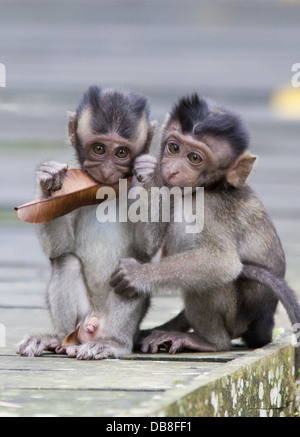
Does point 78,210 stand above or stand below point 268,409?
above

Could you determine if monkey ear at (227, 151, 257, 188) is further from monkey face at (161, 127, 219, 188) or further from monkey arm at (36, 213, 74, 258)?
monkey arm at (36, 213, 74, 258)

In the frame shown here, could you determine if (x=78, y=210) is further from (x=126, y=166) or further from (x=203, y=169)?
(x=203, y=169)

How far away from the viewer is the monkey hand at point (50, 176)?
4.90 meters

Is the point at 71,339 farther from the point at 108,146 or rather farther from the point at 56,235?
the point at 108,146

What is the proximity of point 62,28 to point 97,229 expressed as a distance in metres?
5.21

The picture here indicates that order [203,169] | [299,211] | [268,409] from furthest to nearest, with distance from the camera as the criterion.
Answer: [299,211] < [203,169] < [268,409]

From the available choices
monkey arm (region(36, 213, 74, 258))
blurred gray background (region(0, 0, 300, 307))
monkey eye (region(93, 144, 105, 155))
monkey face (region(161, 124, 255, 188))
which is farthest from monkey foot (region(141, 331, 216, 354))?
blurred gray background (region(0, 0, 300, 307))

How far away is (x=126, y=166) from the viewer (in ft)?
16.9

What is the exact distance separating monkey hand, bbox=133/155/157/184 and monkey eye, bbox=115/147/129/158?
0.08 m

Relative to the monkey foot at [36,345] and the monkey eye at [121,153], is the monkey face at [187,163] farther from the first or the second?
the monkey foot at [36,345]

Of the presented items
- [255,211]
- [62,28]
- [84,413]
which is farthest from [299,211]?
[84,413]

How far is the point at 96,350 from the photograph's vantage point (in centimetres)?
483

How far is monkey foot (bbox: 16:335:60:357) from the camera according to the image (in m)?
4.89

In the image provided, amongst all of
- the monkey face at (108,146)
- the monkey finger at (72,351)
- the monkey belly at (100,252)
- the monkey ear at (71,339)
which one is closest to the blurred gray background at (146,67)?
the monkey belly at (100,252)
